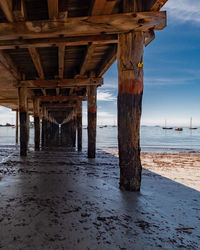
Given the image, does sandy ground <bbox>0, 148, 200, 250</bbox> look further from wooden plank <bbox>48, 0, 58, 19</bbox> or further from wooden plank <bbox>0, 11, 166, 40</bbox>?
wooden plank <bbox>48, 0, 58, 19</bbox>

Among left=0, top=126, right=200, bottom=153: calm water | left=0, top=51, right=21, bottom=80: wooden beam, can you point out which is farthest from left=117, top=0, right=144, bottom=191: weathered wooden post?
left=0, top=126, right=200, bottom=153: calm water

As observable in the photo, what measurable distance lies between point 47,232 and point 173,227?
5.19 ft

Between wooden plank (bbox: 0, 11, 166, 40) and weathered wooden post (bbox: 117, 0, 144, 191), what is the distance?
0.53 feet

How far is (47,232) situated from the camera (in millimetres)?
1901

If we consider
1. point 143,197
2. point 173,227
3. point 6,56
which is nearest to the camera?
point 173,227

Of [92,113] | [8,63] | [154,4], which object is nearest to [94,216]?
[154,4]

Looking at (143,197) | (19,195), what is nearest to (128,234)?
(143,197)

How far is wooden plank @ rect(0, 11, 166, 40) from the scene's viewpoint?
3.06 meters

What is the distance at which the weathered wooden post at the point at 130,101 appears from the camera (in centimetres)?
311

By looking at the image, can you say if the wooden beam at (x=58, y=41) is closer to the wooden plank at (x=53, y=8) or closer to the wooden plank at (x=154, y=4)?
the wooden plank at (x=53, y=8)

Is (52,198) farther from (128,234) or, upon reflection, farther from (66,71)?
(66,71)

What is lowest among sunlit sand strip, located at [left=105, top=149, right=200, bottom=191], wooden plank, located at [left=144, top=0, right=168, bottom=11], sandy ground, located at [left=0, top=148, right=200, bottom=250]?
sunlit sand strip, located at [left=105, top=149, right=200, bottom=191]

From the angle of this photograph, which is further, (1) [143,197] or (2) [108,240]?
(1) [143,197]

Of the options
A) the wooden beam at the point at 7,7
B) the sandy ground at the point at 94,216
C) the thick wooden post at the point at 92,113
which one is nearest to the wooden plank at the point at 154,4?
the wooden beam at the point at 7,7
